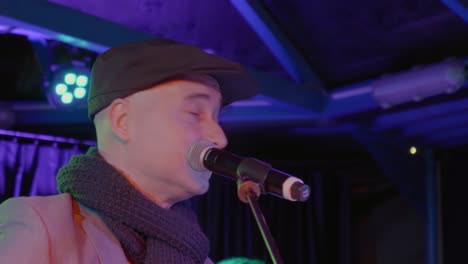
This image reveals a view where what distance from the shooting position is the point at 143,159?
1346 mm

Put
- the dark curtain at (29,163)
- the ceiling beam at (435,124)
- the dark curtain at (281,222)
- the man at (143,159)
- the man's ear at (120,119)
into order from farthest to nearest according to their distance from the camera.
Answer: the dark curtain at (281,222)
the dark curtain at (29,163)
the ceiling beam at (435,124)
the man's ear at (120,119)
the man at (143,159)

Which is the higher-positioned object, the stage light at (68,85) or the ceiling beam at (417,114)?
the ceiling beam at (417,114)

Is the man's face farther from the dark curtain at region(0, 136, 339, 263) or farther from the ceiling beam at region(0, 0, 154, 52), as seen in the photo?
the dark curtain at region(0, 136, 339, 263)

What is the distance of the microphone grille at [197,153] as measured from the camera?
1293 mm

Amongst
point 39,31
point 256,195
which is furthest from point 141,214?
point 39,31

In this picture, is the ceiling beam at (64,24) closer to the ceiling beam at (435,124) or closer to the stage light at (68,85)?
the stage light at (68,85)

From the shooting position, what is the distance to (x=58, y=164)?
4121 millimetres

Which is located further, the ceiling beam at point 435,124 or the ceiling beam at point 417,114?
the ceiling beam at point 435,124

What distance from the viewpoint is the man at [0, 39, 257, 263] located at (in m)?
1.28

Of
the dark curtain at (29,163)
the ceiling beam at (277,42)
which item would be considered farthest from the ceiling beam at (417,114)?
the dark curtain at (29,163)

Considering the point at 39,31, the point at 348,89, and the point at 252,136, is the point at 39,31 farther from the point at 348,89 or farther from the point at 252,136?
the point at 252,136

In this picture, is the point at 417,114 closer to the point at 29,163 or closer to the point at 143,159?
the point at 29,163

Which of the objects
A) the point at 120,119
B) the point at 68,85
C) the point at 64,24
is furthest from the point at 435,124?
the point at 120,119

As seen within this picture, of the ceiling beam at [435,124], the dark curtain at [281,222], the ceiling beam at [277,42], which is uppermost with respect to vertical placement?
the ceiling beam at [277,42]
